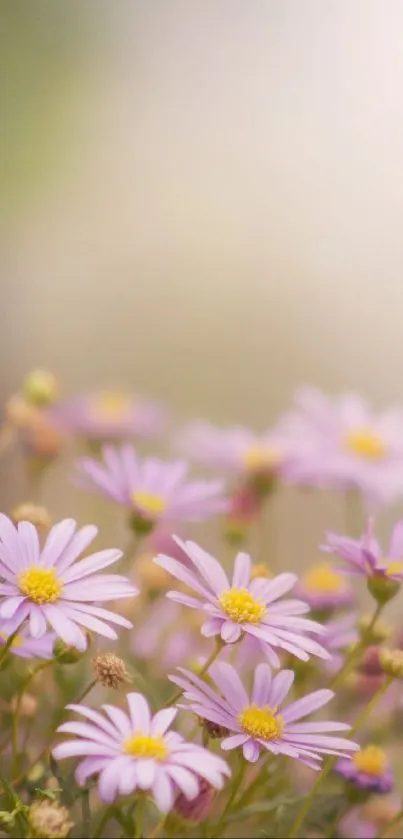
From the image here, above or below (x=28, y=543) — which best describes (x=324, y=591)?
above

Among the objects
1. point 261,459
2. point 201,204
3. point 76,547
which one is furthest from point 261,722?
point 201,204

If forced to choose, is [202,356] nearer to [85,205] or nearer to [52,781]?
[85,205]

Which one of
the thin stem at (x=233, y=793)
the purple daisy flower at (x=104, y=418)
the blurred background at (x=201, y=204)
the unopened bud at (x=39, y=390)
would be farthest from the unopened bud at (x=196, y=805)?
the blurred background at (x=201, y=204)

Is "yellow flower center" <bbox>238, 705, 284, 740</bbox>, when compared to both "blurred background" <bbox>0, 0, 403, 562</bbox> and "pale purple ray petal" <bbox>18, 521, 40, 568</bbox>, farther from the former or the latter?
"blurred background" <bbox>0, 0, 403, 562</bbox>

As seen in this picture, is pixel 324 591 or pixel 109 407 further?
pixel 109 407

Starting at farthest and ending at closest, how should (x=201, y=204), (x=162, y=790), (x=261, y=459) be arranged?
(x=201, y=204), (x=261, y=459), (x=162, y=790)

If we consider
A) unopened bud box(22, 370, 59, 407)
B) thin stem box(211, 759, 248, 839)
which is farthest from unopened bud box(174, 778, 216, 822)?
unopened bud box(22, 370, 59, 407)

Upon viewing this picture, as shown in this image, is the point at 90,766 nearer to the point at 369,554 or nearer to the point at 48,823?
the point at 48,823
